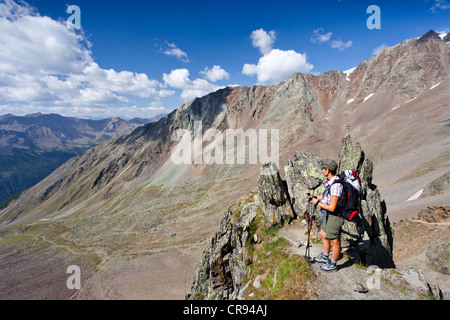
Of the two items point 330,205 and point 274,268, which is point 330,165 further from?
point 274,268

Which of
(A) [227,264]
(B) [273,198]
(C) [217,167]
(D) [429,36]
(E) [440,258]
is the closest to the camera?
(B) [273,198]

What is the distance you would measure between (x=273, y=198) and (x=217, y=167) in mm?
85480

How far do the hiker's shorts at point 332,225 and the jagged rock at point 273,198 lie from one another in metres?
8.08

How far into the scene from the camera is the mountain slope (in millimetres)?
46188

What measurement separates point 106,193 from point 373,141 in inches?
6087

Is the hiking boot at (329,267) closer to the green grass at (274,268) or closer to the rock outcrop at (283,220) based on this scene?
the green grass at (274,268)

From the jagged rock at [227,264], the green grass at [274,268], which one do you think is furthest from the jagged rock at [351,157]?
the green grass at [274,268]

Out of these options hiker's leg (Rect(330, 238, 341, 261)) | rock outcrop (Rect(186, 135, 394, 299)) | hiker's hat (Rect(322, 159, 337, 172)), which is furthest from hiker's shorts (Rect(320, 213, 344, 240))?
rock outcrop (Rect(186, 135, 394, 299))

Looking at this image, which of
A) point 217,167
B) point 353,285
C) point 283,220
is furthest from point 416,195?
point 217,167

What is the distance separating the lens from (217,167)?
102688mm

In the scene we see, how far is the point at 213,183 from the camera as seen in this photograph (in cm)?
9062

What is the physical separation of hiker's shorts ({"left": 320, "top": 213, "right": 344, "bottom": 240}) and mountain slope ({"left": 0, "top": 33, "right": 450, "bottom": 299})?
2942cm

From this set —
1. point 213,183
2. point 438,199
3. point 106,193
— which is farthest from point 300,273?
point 106,193
